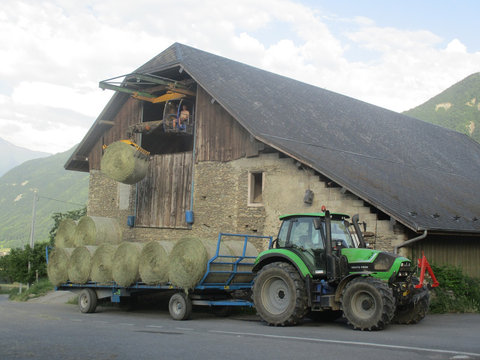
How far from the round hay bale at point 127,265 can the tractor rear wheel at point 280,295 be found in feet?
11.5

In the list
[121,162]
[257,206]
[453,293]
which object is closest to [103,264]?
[121,162]

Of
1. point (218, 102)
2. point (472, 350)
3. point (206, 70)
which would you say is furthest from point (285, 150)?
point (472, 350)

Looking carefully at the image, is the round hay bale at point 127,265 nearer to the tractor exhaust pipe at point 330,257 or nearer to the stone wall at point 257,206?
the stone wall at point 257,206

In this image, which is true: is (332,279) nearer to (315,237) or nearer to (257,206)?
(315,237)

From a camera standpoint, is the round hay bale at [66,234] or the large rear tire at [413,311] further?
the round hay bale at [66,234]

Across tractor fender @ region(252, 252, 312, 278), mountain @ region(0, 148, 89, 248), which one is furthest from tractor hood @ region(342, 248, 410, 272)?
mountain @ region(0, 148, 89, 248)

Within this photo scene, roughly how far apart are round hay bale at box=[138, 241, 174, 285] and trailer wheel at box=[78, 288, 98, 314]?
2.11 meters

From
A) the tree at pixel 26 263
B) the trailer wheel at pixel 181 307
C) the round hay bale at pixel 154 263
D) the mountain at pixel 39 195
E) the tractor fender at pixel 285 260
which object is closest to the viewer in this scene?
the tractor fender at pixel 285 260

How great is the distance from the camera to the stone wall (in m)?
14.6

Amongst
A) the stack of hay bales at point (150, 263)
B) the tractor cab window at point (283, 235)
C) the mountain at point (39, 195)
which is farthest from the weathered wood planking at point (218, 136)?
the mountain at point (39, 195)

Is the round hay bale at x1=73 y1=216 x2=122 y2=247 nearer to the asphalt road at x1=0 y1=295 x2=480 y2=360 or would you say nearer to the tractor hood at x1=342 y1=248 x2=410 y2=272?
the asphalt road at x1=0 y1=295 x2=480 y2=360

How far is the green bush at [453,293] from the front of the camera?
45.1ft

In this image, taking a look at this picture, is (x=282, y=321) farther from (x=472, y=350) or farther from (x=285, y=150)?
(x=285, y=150)

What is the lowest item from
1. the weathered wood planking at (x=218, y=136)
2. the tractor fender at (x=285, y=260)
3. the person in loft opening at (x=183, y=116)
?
the tractor fender at (x=285, y=260)
